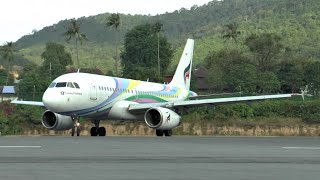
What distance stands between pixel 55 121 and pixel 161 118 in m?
6.61

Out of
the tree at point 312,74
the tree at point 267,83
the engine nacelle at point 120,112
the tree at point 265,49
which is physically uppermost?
the tree at point 265,49

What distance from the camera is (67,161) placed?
16.4m

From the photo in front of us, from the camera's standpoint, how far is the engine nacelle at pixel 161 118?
42.7 meters

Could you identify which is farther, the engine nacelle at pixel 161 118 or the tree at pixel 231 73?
the tree at pixel 231 73

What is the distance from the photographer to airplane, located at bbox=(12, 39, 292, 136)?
40.8 m

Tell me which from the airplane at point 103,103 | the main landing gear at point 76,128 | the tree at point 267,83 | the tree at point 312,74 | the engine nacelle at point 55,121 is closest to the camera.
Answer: the main landing gear at point 76,128

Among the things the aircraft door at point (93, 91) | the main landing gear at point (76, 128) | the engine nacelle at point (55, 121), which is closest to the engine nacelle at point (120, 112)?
the aircraft door at point (93, 91)

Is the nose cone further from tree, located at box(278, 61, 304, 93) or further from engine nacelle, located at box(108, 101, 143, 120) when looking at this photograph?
tree, located at box(278, 61, 304, 93)

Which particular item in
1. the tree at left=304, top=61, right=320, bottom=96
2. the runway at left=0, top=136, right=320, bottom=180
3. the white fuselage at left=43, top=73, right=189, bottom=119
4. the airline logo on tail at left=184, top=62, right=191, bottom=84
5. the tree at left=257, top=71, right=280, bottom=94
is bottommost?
the runway at left=0, top=136, right=320, bottom=180

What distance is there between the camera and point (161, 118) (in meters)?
42.6

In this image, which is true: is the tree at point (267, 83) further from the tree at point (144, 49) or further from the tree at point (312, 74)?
the tree at point (144, 49)

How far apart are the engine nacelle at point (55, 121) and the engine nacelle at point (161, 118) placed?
479 cm

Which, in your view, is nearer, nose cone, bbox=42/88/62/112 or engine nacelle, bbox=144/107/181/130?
nose cone, bbox=42/88/62/112

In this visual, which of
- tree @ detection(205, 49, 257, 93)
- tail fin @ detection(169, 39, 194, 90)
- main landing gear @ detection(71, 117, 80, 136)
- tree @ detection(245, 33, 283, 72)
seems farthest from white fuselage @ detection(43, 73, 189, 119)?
tree @ detection(245, 33, 283, 72)
